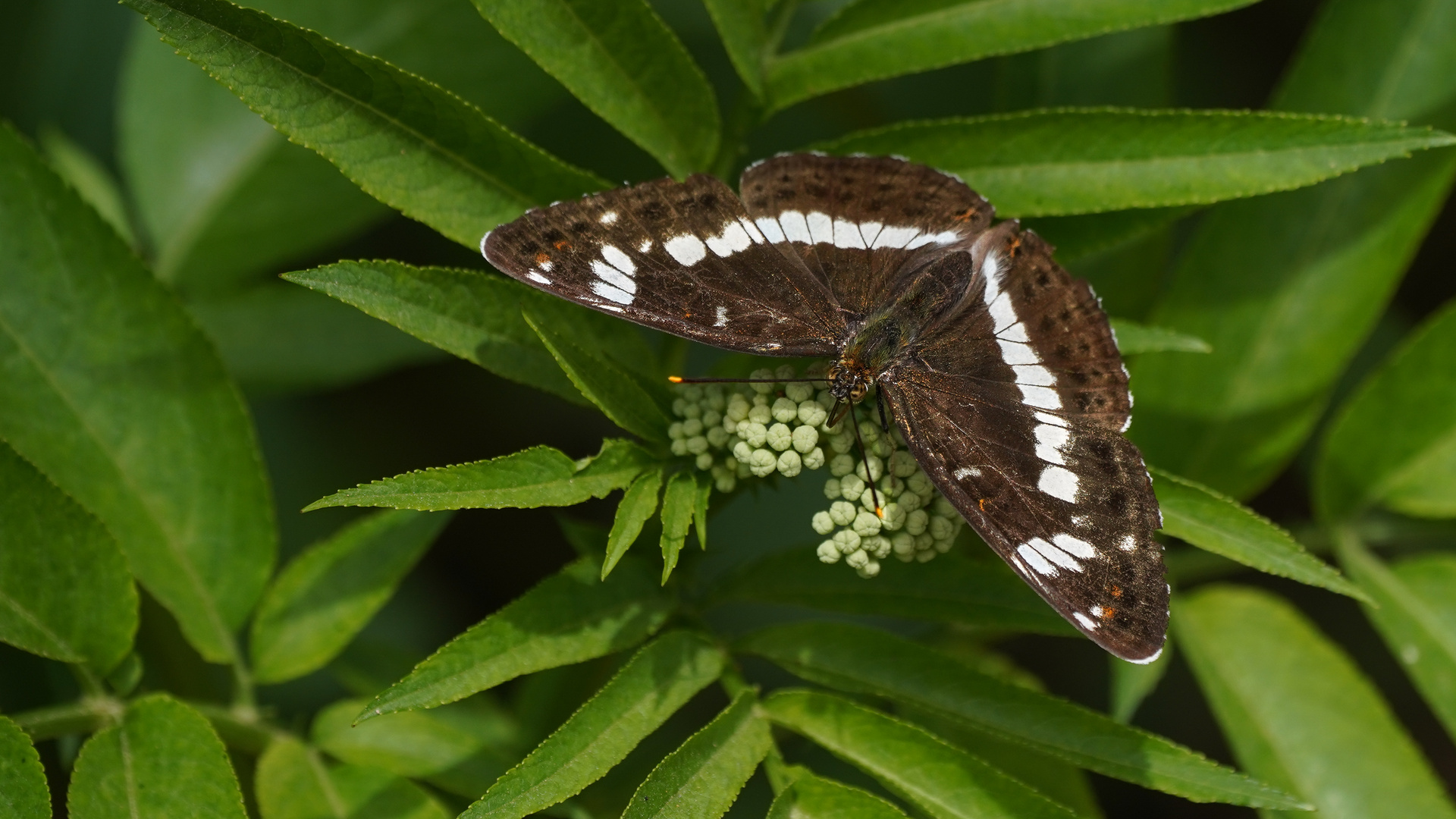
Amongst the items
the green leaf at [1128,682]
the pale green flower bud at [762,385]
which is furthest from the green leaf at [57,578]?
the green leaf at [1128,682]

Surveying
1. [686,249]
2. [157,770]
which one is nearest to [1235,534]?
[686,249]

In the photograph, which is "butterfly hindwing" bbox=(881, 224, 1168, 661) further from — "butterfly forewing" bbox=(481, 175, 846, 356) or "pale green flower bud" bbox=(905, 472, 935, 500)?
"butterfly forewing" bbox=(481, 175, 846, 356)

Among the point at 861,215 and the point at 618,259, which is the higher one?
the point at 861,215

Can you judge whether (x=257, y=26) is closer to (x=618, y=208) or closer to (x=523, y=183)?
(x=523, y=183)

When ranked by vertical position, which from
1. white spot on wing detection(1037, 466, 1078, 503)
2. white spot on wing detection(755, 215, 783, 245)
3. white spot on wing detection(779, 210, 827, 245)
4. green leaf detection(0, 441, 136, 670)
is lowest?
green leaf detection(0, 441, 136, 670)

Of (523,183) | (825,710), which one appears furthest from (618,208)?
(825,710)

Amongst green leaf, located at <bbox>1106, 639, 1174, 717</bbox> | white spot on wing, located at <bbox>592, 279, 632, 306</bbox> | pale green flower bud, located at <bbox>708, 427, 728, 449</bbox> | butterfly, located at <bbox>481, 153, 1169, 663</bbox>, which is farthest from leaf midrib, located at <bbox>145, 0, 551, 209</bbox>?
green leaf, located at <bbox>1106, 639, 1174, 717</bbox>

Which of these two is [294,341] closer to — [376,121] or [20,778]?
[376,121]
